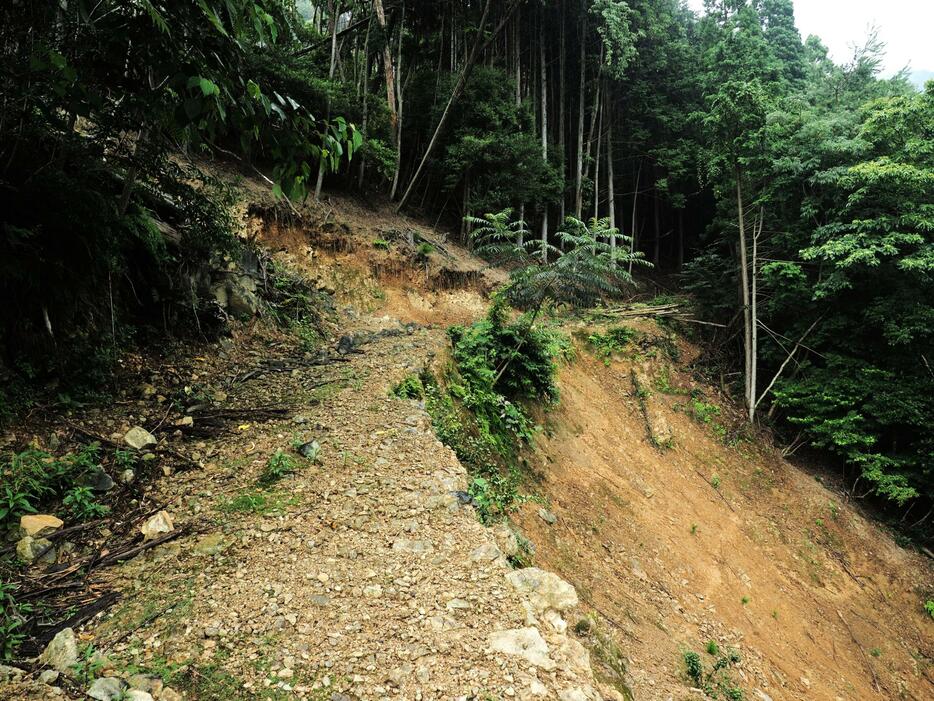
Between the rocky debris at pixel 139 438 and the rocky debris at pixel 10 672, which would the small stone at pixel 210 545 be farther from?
the rocky debris at pixel 139 438

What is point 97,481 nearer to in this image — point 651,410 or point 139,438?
point 139,438

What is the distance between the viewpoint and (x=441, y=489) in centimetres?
375

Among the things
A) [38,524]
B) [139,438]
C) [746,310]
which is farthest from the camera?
[746,310]

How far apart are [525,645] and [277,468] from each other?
2.29 metres

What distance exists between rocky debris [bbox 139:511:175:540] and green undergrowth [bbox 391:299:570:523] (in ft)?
7.32

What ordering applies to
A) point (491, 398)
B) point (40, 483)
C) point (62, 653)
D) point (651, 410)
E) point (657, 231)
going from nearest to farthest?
point (62, 653) → point (40, 483) → point (491, 398) → point (651, 410) → point (657, 231)

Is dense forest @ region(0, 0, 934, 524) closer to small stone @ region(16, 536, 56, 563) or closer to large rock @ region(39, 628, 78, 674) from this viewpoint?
small stone @ region(16, 536, 56, 563)

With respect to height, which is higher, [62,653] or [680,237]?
[680,237]

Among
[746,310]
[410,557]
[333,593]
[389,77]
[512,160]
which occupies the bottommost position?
[333,593]

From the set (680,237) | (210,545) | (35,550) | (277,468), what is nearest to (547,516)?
(277,468)

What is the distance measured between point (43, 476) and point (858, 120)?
16701 millimetres

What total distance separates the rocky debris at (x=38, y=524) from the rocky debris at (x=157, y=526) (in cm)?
44

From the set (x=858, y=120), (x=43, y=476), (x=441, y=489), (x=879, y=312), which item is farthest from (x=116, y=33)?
(x=858, y=120)

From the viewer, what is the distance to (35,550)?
99.5 inches
